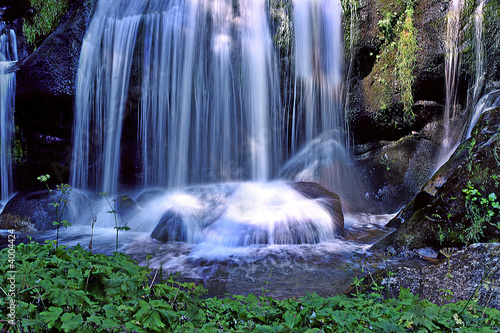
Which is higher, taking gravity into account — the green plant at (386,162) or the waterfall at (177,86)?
the waterfall at (177,86)

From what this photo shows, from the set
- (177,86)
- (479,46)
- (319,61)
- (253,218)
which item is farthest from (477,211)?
(177,86)

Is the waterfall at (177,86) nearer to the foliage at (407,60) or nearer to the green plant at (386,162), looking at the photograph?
the green plant at (386,162)

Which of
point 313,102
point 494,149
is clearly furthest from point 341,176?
point 494,149

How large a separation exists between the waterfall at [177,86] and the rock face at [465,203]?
5186 millimetres

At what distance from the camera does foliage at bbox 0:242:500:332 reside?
1423 mm

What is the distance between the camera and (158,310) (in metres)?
1.42

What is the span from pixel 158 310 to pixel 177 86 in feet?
27.6

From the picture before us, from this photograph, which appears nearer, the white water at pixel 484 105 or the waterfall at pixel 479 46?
the white water at pixel 484 105

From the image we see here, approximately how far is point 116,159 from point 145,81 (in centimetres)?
231

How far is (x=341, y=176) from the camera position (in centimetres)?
862

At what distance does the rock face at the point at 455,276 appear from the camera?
2408 millimetres

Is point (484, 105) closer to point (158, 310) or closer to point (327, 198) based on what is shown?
point (327, 198)

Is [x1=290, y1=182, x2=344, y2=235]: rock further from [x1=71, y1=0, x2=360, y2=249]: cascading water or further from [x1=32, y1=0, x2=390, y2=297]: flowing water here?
[x1=71, y1=0, x2=360, y2=249]: cascading water

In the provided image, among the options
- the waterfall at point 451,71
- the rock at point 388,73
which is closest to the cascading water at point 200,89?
the rock at point 388,73
